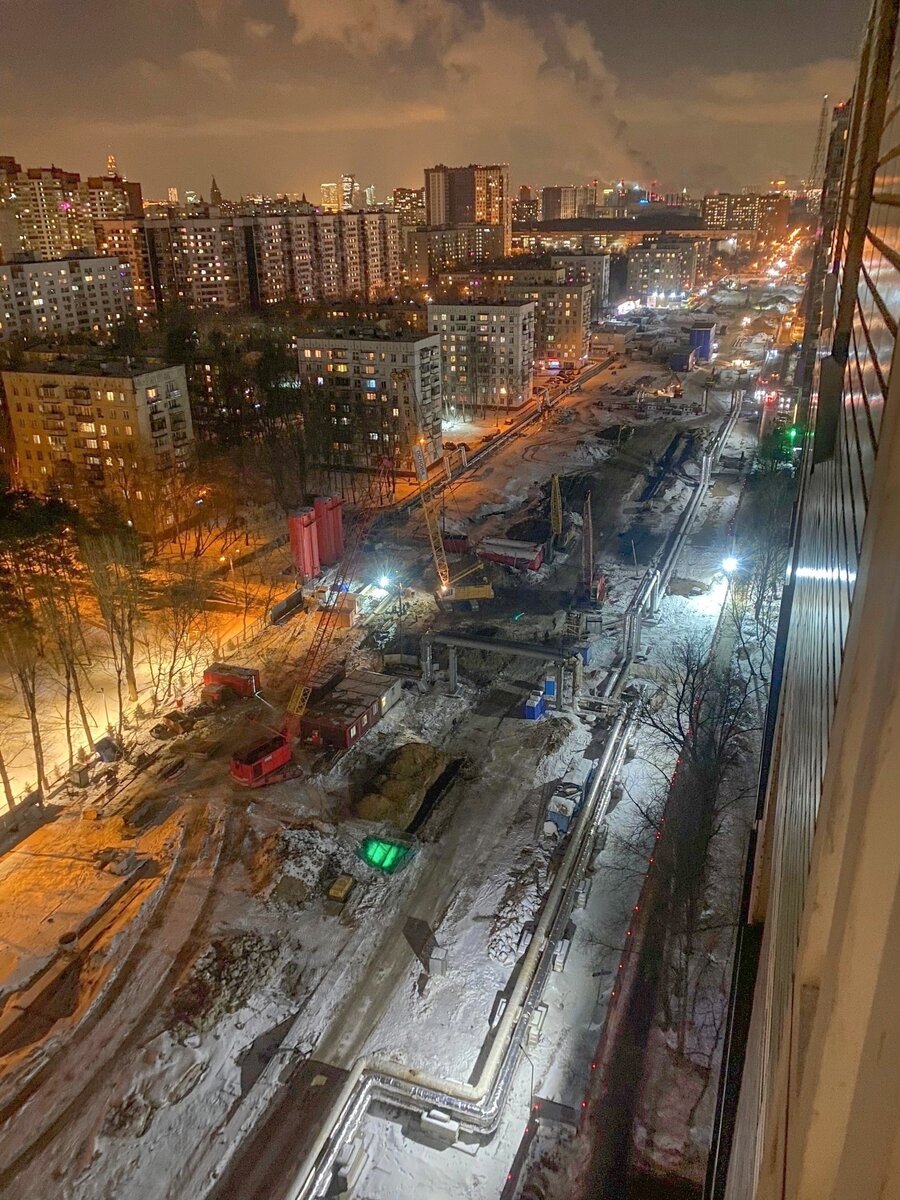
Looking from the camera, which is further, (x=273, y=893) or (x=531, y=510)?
(x=531, y=510)

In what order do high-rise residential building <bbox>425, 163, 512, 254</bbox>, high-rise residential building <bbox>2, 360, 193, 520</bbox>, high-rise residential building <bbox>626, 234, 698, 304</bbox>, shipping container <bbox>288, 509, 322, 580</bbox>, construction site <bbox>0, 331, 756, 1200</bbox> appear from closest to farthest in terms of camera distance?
construction site <bbox>0, 331, 756, 1200</bbox>
shipping container <bbox>288, 509, 322, 580</bbox>
high-rise residential building <bbox>2, 360, 193, 520</bbox>
high-rise residential building <bbox>626, 234, 698, 304</bbox>
high-rise residential building <bbox>425, 163, 512, 254</bbox>

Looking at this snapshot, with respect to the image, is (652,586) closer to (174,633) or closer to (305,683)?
(305,683)

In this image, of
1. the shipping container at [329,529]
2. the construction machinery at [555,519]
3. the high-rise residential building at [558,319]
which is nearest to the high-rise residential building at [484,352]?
the high-rise residential building at [558,319]

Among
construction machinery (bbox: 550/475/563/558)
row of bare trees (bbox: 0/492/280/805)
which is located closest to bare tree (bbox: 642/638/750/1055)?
construction machinery (bbox: 550/475/563/558)

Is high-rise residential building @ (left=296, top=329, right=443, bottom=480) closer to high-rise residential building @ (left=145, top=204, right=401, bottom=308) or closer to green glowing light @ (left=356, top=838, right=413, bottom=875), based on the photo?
green glowing light @ (left=356, top=838, right=413, bottom=875)

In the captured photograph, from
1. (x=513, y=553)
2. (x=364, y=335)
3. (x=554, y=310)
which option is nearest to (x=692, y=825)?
(x=513, y=553)

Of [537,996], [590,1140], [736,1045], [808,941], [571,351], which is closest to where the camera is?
[808,941]

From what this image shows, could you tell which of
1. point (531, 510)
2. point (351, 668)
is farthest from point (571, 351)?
point (351, 668)

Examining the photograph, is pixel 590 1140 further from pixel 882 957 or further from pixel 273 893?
pixel 882 957
